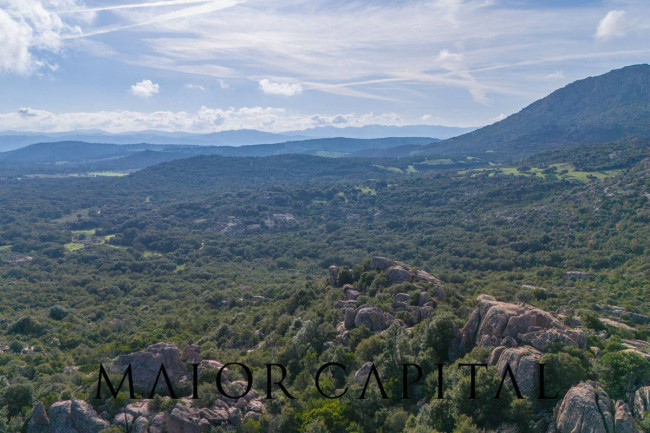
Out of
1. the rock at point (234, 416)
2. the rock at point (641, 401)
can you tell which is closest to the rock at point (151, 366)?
the rock at point (234, 416)

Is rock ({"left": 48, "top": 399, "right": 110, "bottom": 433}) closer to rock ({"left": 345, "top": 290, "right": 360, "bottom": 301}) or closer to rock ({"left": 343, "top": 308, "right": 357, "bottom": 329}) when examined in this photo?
rock ({"left": 343, "top": 308, "right": 357, "bottom": 329})

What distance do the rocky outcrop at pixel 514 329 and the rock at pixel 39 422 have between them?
942 inches

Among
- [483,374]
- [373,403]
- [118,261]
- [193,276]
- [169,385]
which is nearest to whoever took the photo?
[483,374]

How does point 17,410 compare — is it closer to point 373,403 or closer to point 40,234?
point 373,403

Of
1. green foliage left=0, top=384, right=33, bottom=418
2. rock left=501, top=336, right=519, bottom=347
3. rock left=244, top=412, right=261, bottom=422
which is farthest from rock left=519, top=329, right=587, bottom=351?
green foliage left=0, top=384, right=33, bottom=418

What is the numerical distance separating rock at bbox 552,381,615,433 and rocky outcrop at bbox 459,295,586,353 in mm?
4081

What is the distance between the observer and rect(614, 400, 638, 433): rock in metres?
15.8

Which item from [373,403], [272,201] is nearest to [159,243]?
[272,201]

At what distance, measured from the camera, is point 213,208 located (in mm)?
158625

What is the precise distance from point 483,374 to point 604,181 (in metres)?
119

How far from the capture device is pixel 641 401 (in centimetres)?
1725

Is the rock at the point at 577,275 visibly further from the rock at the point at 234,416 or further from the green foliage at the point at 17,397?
the green foliage at the point at 17,397

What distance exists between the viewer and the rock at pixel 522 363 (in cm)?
1896

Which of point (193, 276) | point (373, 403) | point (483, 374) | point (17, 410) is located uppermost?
point (483, 374)
